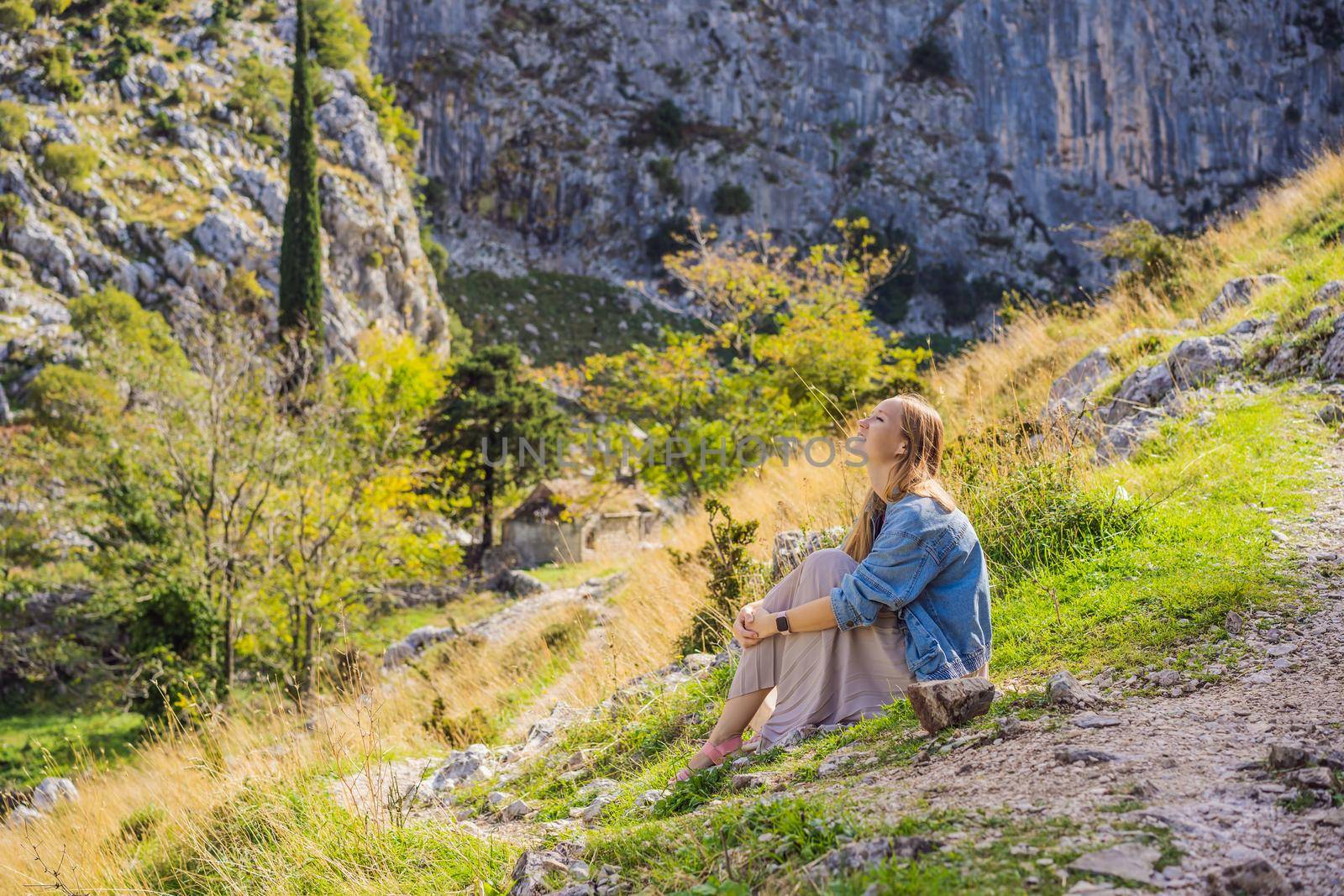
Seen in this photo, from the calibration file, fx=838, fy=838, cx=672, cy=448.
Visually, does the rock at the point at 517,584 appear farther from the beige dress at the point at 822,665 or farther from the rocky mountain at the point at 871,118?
the rocky mountain at the point at 871,118

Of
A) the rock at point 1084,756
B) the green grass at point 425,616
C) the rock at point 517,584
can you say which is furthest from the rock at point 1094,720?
the green grass at point 425,616

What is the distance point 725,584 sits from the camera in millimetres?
6121

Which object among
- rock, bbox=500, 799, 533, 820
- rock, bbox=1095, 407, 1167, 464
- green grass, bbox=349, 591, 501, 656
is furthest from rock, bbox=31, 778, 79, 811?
rock, bbox=1095, 407, 1167, 464

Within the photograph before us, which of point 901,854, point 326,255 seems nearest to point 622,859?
point 901,854

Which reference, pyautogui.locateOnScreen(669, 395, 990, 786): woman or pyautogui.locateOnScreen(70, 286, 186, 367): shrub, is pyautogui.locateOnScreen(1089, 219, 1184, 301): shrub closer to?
pyautogui.locateOnScreen(669, 395, 990, 786): woman

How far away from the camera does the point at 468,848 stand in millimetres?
3389

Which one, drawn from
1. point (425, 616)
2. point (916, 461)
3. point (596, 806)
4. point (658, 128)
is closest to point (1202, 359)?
point (916, 461)

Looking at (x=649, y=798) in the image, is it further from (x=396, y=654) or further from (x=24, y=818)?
(x=396, y=654)

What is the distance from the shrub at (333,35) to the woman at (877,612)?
4387cm

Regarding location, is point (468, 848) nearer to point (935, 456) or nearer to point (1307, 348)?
point (935, 456)

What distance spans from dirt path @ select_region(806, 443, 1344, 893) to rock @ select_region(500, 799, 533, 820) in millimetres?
1882

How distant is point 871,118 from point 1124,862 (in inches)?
2572

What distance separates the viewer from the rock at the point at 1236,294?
7.81 meters

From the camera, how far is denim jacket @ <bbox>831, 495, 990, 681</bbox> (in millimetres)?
3170
